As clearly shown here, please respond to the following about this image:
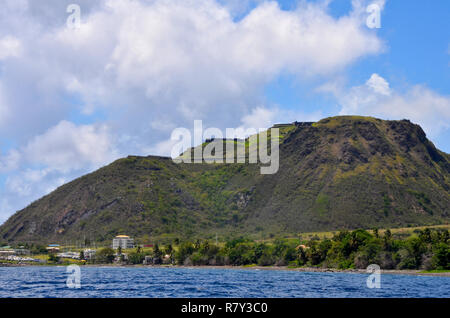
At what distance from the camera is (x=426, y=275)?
16112cm

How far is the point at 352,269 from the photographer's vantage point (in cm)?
19038
